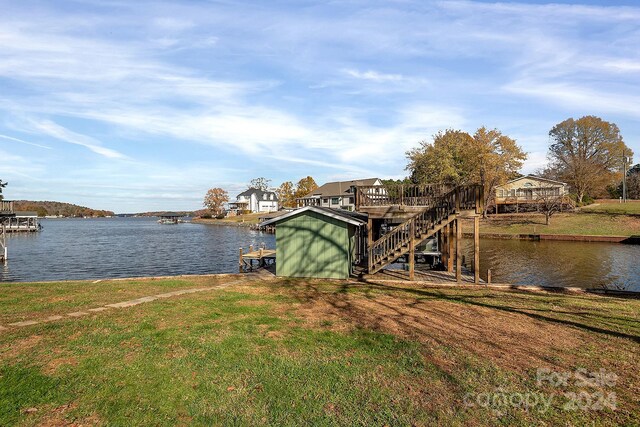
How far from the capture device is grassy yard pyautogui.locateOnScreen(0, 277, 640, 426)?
18.6 feet

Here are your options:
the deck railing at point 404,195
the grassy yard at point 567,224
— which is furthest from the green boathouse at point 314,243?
the grassy yard at point 567,224

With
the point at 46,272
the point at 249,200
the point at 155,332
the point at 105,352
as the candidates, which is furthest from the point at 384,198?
the point at 249,200

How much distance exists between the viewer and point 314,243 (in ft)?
61.6

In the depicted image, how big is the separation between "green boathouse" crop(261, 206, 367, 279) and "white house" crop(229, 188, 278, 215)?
122060 millimetres

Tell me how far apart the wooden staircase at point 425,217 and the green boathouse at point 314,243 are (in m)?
1.64

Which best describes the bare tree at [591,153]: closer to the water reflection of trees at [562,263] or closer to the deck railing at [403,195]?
the water reflection of trees at [562,263]

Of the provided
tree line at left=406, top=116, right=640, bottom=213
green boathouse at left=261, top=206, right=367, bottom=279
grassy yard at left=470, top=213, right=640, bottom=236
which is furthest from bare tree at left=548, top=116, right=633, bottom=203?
green boathouse at left=261, top=206, right=367, bottom=279

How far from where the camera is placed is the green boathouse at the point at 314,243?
60.1 feet

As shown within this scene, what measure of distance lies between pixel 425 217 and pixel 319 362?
45.7ft

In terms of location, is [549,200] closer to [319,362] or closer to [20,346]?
[319,362]

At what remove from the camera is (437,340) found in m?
8.78

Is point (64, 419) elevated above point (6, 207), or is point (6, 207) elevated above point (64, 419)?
point (6, 207)

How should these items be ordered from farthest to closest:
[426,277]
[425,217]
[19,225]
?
1. [19,225]
2. [425,217]
3. [426,277]

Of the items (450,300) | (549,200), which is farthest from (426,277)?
(549,200)
